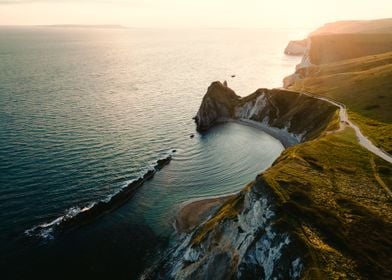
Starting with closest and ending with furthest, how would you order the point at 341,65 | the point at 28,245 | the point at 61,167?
the point at 28,245 < the point at 61,167 < the point at 341,65

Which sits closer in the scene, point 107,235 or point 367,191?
point 367,191

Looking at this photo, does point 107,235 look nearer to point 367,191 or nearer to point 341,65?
point 367,191

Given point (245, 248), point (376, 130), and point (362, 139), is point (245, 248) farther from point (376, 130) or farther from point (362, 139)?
point (376, 130)


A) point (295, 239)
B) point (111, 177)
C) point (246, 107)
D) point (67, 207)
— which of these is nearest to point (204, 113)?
point (246, 107)

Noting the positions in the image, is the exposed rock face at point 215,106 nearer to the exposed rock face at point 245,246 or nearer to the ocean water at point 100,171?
the ocean water at point 100,171

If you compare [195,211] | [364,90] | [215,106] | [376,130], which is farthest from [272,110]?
[195,211]

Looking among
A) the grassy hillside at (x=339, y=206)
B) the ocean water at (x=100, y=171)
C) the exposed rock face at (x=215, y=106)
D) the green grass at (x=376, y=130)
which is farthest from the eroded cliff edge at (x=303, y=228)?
the exposed rock face at (x=215, y=106)
